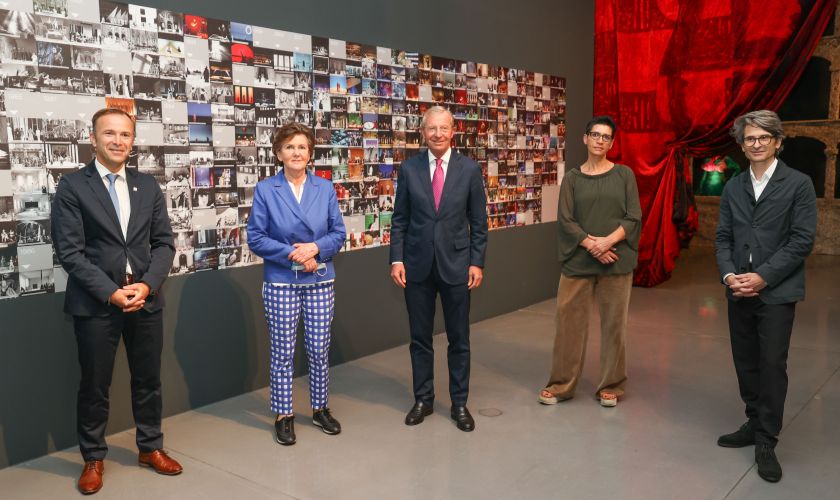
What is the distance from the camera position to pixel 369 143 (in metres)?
4.78

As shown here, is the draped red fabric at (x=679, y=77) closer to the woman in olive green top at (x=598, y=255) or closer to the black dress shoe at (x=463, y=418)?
the woman in olive green top at (x=598, y=255)

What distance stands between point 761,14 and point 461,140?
3.22 metres

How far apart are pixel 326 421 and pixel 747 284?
2058 mm

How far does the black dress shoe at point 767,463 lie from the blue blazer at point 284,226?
2079 mm

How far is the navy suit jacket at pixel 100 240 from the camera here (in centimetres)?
275

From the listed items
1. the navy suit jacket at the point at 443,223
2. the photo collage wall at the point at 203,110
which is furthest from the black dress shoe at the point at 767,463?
the photo collage wall at the point at 203,110

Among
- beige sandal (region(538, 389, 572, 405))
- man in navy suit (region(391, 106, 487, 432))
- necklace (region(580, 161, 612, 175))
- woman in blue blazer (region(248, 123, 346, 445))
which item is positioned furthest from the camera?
beige sandal (region(538, 389, 572, 405))

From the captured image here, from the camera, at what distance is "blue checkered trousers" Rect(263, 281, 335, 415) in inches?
129

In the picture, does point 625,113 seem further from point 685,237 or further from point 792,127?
point 792,127

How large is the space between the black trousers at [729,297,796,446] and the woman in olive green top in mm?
697

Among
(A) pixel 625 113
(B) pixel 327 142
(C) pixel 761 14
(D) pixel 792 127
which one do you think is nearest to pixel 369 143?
(B) pixel 327 142

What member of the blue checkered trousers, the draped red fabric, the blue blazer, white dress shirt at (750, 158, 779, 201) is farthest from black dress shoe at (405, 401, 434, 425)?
the draped red fabric

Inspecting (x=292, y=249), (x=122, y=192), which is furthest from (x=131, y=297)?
(x=292, y=249)

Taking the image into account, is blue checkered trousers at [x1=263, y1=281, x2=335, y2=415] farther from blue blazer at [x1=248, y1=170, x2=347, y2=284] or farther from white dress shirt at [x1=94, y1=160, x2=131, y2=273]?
white dress shirt at [x1=94, y1=160, x2=131, y2=273]
